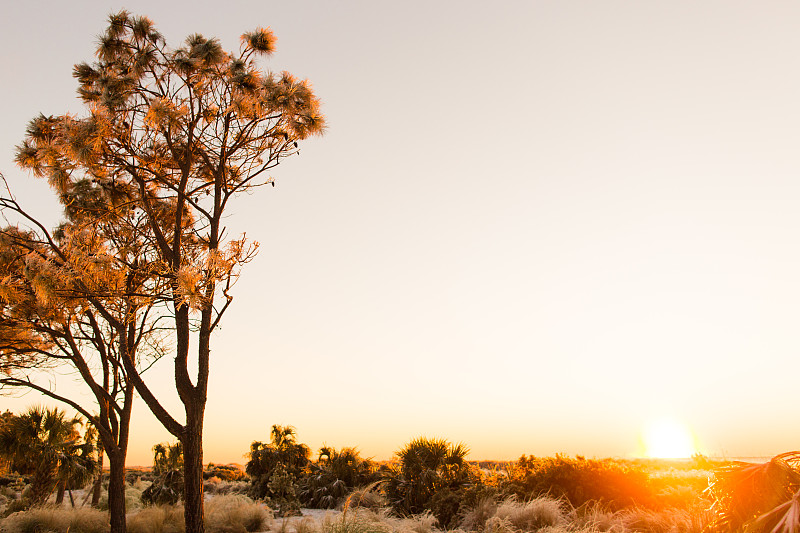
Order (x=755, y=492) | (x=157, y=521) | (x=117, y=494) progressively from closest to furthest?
(x=755, y=492) → (x=117, y=494) → (x=157, y=521)

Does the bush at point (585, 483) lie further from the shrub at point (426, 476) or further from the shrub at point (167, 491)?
the shrub at point (167, 491)

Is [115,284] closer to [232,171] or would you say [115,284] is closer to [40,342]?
[232,171]

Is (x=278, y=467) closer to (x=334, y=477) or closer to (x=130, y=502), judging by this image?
(x=334, y=477)

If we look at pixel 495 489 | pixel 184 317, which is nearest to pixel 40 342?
pixel 184 317

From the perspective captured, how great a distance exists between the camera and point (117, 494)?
43.8ft

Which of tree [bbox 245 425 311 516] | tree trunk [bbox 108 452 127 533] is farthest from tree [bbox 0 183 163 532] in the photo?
tree [bbox 245 425 311 516]

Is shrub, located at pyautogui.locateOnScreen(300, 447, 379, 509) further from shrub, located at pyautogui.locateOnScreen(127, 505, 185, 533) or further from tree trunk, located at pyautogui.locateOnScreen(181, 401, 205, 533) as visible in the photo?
tree trunk, located at pyautogui.locateOnScreen(181, 401, 205, 533)

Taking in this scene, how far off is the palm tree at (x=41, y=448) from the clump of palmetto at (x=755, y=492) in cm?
2061

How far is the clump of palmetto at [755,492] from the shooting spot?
421 centimetres

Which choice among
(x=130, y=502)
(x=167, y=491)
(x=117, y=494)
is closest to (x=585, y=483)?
(x=117, y=494)

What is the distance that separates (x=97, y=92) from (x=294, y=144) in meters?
4.56

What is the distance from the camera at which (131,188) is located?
46.0ft

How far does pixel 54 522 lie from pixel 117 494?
2500mm

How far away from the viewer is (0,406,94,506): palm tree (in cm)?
1797
